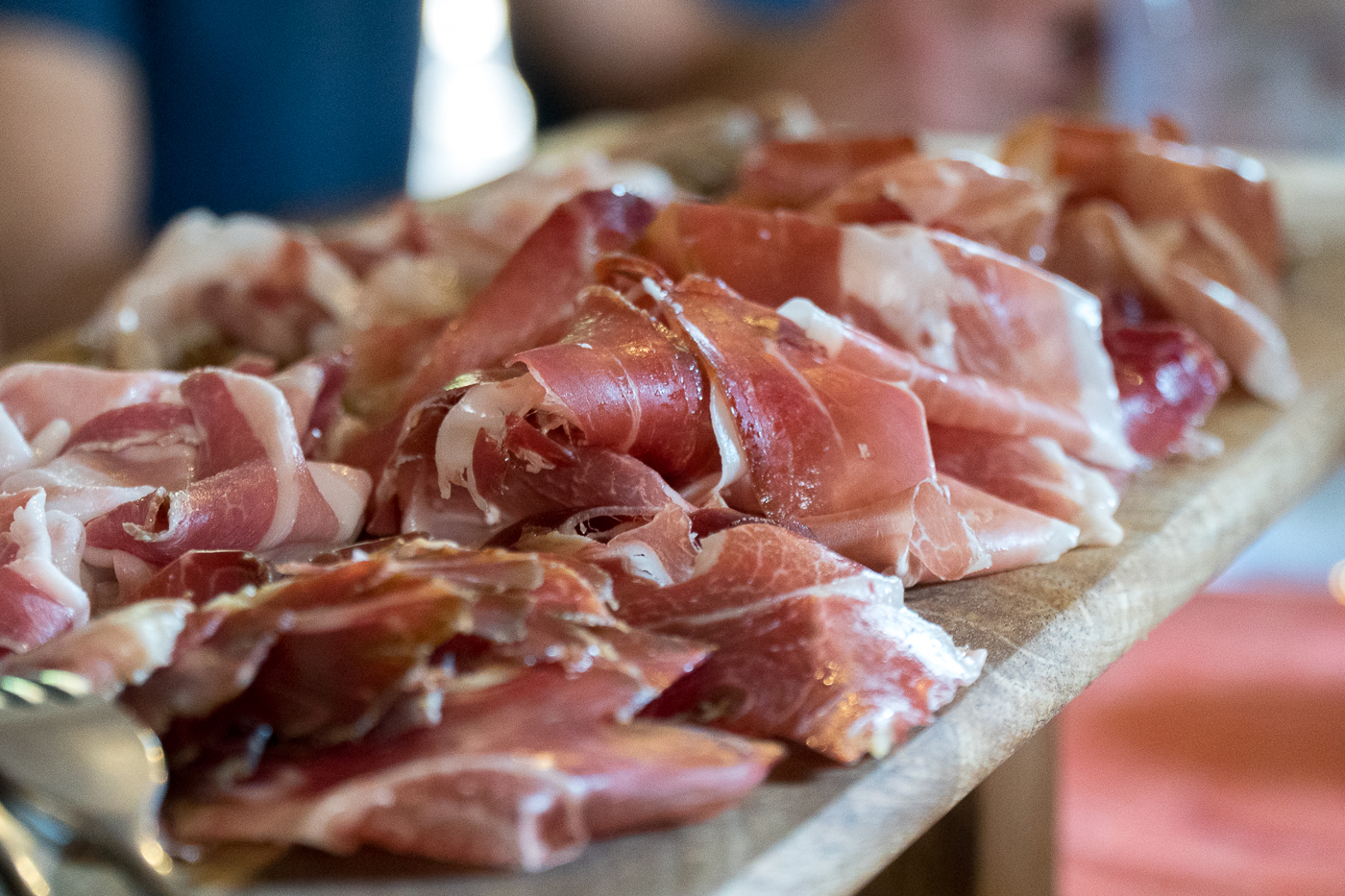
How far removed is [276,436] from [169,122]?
78.1 inches

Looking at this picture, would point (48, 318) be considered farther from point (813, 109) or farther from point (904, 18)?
point (904, 18)

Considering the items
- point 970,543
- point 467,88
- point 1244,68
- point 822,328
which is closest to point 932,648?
point 970,543

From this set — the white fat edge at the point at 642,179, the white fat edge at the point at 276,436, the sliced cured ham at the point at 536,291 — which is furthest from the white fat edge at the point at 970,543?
the white fat edge at the point at 642,179

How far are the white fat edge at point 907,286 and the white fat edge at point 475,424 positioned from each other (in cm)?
35

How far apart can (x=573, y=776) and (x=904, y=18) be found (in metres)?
2.86

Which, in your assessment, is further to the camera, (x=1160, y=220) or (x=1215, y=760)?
(x=1160, y=220)

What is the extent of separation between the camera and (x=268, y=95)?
261 centimetres

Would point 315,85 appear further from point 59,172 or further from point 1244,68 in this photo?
point 1244,68

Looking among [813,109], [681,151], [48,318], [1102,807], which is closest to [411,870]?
[1102,807]

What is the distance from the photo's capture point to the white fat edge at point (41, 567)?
731 millimetres

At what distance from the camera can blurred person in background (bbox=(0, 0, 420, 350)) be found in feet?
6.79

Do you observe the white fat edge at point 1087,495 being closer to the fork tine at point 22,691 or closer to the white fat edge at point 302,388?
the white fat edge at point 302,388

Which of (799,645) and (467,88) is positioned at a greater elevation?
(799,645)

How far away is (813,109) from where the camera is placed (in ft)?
10.0
